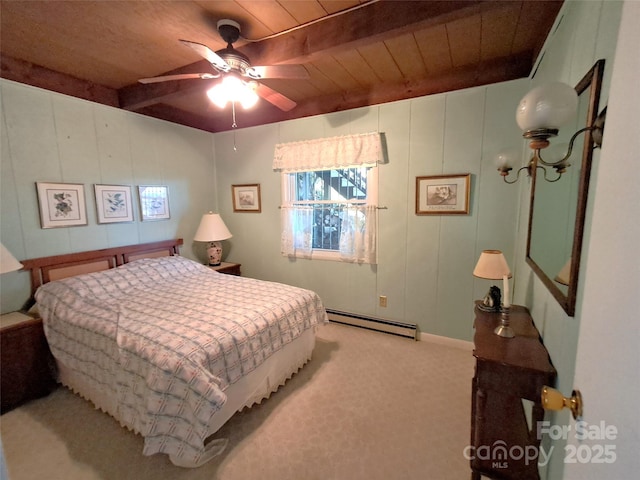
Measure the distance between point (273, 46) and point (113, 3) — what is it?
3.10 ft

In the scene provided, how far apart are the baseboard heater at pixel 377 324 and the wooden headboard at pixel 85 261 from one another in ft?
7.33

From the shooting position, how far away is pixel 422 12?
60.7 inches

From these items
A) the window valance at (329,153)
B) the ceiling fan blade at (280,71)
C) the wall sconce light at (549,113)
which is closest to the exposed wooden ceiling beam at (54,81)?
the window valance at (329,153)

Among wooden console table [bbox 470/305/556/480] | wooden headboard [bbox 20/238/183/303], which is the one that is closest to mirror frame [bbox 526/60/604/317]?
wooden console table [bbox 470/305/556/480]

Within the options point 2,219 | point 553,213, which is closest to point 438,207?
point 553,213

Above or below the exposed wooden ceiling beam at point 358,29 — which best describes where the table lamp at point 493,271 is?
below

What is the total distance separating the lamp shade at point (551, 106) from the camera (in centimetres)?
86

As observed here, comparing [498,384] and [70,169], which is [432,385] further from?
[70,169]

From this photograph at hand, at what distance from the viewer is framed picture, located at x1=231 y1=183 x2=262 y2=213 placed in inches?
144

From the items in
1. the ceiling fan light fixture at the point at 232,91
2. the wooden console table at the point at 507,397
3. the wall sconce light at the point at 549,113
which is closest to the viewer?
the wall sconce light at the point at 549,113

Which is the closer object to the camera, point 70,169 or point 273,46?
point 273,46

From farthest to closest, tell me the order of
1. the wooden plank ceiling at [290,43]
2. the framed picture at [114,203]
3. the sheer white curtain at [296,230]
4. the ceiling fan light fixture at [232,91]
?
the sheer white curtain at [296,230] < the framed picture at [114,203] < the ceiling fan light fixture at [232,91] < the wooden plank ceiling at [290,43]

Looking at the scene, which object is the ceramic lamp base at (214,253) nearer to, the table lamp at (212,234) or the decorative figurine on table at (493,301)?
the table lamp at (212,234)

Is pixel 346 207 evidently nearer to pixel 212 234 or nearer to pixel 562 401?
pixel 212 234
